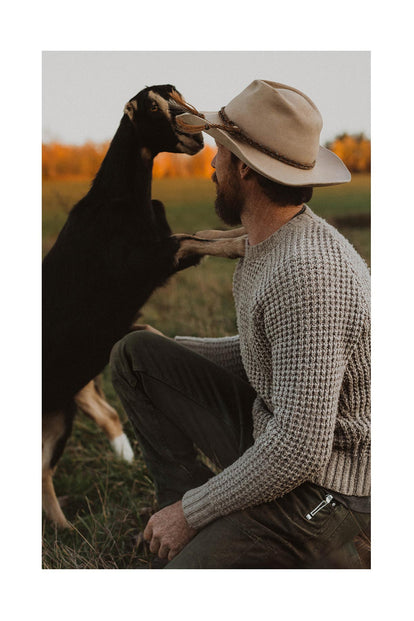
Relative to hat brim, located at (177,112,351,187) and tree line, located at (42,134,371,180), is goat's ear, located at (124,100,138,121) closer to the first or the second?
tree line, located at (42,134,371,180)

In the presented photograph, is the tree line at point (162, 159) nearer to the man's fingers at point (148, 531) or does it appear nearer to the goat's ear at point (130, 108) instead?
the goat's ear at point (130, 108)

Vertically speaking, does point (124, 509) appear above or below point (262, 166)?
below

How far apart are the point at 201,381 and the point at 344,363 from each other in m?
0.70

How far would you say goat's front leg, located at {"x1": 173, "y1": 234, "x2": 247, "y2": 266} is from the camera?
2639 mm

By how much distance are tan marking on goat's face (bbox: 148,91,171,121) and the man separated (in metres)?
0.28

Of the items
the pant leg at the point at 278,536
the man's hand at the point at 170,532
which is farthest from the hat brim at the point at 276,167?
the man's hand at the point at 170,532

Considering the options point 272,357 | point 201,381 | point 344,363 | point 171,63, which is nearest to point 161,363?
point 201,381

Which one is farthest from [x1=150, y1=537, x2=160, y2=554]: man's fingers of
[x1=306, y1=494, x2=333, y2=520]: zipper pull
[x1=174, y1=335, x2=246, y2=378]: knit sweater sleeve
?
[x1=174, y1=335, x2=246, y2=378]: knit sweater sleeve

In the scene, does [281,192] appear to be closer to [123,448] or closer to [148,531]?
[148,531]

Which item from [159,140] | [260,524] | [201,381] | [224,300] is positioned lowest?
[260,524]

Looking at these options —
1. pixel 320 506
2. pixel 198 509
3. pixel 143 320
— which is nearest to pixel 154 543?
pixel 198 509

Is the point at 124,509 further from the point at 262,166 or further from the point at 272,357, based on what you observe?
the point at 262,166

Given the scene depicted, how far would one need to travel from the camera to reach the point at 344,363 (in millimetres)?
2020

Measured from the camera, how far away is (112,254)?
2846 mm
